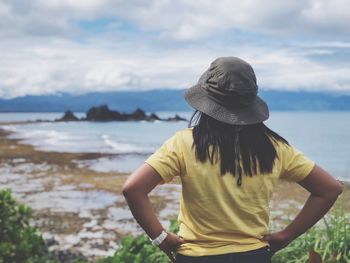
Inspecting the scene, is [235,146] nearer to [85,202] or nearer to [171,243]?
[171,243]

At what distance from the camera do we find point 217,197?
253 cm

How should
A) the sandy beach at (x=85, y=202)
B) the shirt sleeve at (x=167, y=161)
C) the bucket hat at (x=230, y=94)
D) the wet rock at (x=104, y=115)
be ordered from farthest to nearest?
1. the wet rock at (x=104, y=115)
2. the sandy beach at (x=85, y=202)
3. the bucket hat at (x=230, y=94)
4. the shirt sleeve at (x=167, y=161)

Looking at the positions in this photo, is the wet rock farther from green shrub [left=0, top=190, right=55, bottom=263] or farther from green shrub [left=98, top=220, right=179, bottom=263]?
green shrub [left=0, top=190, right=55, bottom=263]

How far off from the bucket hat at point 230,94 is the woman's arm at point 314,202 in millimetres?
365

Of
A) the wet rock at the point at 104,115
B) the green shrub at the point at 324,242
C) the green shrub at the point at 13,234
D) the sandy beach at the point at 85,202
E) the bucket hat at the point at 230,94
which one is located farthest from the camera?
the wet rock at the point at 104,115

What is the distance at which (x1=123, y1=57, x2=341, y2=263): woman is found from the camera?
2514 millimetres

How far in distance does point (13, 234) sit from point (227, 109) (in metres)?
3.52

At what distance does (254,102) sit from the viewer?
2709 millimetres

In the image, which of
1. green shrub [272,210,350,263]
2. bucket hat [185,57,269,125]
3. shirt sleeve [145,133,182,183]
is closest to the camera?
shirt sleeve [145,133,182,183]

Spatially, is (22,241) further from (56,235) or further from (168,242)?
(56,235)

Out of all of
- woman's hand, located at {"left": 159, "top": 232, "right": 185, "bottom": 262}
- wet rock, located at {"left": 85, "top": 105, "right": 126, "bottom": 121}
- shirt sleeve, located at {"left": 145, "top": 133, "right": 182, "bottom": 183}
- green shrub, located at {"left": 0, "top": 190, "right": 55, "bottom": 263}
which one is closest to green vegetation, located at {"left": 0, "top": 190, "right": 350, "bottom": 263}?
green shrub, located at {"left": 0, "top": 190, "right": 55, "bottom": 263}

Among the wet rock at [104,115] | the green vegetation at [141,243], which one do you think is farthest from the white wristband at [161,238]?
the wet rock at [104,115]

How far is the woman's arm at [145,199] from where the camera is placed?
252 centimetres

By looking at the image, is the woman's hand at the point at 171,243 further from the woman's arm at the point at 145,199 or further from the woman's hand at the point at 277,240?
the woman's hand at the point at 277,240
